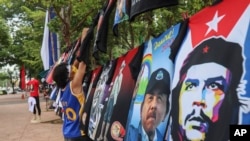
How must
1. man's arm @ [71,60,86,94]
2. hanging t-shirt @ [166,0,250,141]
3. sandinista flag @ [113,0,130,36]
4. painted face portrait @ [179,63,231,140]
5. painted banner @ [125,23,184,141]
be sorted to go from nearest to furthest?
hanging t-shirt @ [166,0,250,141] < painted face portrait @ [179,63,231,140] < painted banner @ [125,23,184,141] < sandinista flag @ [113,0,130,36] < man's arm @ [71,60,86,94]

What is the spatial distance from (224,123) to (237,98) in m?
0.15

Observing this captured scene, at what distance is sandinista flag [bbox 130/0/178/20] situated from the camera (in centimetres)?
259

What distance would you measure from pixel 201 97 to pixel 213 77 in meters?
0.13

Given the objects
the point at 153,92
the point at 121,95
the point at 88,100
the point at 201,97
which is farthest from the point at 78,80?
the point at 201,97

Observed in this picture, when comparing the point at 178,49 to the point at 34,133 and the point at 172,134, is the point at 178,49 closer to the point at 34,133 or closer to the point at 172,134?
the point at 172,134

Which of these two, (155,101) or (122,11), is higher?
(122,11)

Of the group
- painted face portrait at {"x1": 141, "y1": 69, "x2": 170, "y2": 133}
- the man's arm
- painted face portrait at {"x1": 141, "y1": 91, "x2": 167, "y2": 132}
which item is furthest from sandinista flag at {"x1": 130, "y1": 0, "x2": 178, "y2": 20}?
the man's arm

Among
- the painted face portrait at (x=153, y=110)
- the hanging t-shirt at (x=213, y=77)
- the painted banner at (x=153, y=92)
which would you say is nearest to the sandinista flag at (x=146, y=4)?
the painted banner at (x=153, y=92)

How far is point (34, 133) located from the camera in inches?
431

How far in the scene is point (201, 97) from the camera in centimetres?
204

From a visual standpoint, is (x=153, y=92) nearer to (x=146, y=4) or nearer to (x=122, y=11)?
(x=146, y=4)

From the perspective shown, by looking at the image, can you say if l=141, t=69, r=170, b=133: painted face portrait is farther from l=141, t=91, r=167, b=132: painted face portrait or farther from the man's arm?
the man's arm

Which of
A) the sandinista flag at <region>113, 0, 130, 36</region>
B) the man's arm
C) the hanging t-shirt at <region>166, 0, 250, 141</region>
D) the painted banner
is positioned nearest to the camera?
the hanging t-shirt at <region>166, 0, 250, 141</region>

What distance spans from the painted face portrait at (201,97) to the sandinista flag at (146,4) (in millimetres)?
632
